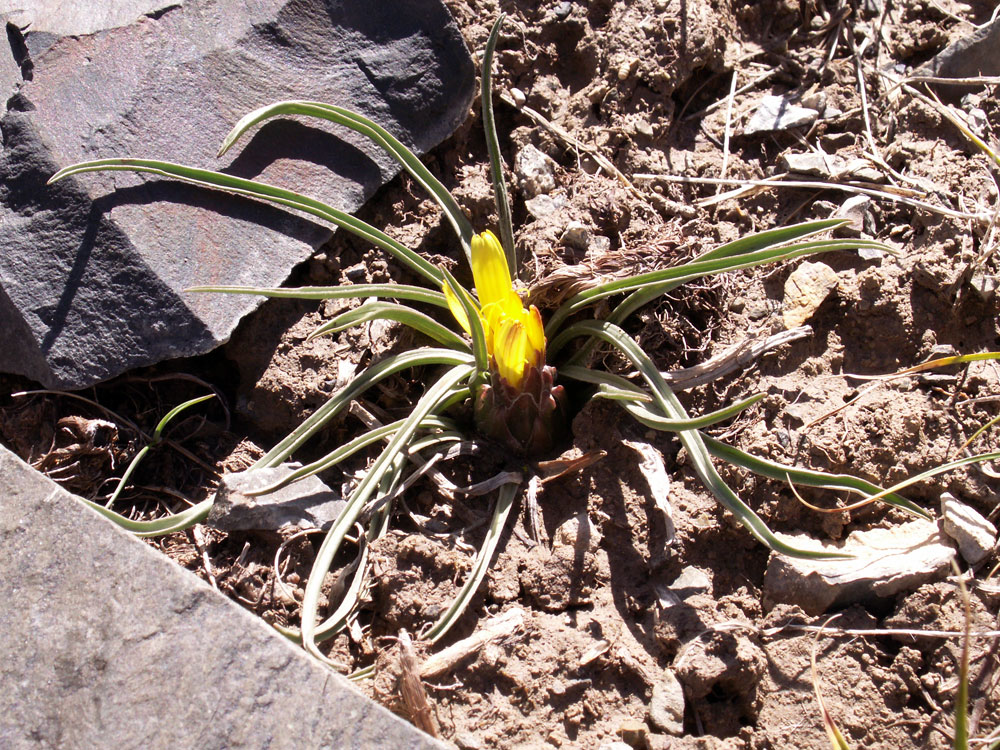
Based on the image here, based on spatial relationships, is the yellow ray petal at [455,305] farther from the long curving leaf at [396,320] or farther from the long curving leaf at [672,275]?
the long curving leaf at [672,275]

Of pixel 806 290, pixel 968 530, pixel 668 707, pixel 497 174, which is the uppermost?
pixel 497 174

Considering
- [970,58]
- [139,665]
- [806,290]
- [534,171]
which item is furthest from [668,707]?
[970,58]

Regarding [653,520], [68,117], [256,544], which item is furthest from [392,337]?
[68,117]

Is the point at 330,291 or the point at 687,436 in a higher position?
the point at 330,291

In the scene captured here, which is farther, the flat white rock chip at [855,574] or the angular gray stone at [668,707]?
the flat white rock chip at [855,574]

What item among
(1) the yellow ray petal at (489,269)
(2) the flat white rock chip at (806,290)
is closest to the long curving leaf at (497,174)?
(1) the yellow ray petal at (489,269)

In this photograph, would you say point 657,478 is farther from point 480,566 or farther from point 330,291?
→ point 330,291
